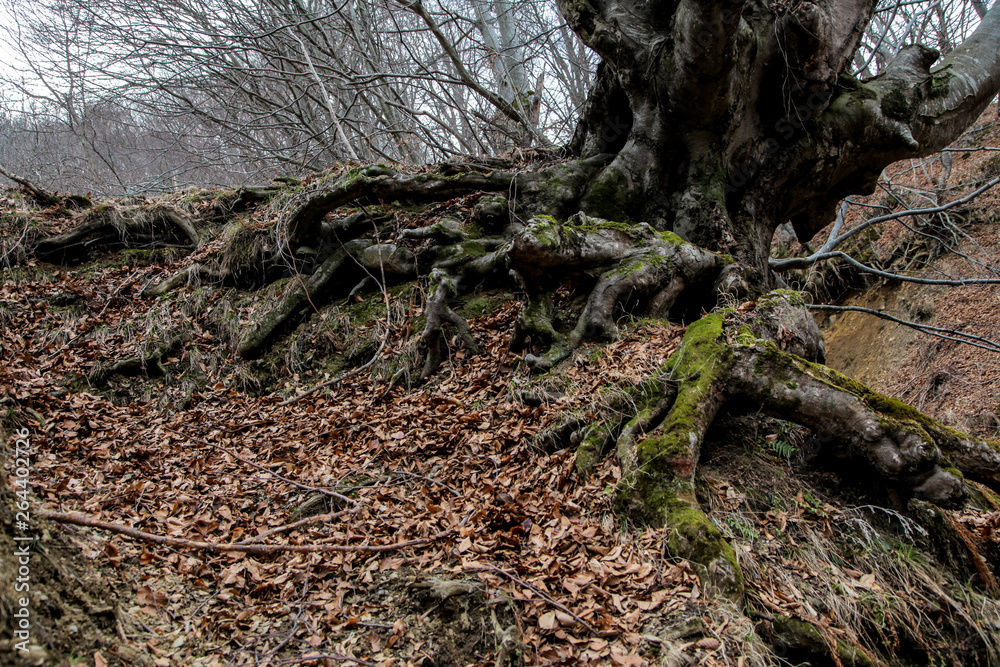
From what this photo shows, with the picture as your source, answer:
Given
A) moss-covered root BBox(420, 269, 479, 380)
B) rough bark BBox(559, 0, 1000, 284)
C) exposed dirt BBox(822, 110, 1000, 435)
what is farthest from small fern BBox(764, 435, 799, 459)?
exposed dirt BBox(822, 110, 1000, 435)

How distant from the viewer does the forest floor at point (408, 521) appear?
244 cm

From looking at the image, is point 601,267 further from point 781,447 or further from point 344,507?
point 344,507

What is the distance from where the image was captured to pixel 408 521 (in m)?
3.43

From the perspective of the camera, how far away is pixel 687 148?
5.70 m

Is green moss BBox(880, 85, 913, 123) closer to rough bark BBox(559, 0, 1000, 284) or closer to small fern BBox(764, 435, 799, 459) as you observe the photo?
rough bark BBox(559, 0, 1000, 284)

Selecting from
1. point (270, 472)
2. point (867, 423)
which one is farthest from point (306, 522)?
point (867, 423)

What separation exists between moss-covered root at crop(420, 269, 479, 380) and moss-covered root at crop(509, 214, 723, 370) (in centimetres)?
81

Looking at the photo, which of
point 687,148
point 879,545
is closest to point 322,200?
point 687,148

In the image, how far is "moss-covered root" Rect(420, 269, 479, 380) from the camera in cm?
528

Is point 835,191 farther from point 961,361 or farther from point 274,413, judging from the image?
point 274,413

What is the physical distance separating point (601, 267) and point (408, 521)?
2810 millimetres

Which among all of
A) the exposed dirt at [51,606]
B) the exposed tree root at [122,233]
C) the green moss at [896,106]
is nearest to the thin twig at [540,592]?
the exposed dirt at [51,606]

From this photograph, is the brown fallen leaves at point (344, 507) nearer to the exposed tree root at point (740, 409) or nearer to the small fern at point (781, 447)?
the exposed tree root at point (740, 409)

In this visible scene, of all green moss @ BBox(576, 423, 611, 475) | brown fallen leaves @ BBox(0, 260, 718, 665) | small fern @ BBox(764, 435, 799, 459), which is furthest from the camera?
small fern @ BBox(764, 435, 799, 459)
